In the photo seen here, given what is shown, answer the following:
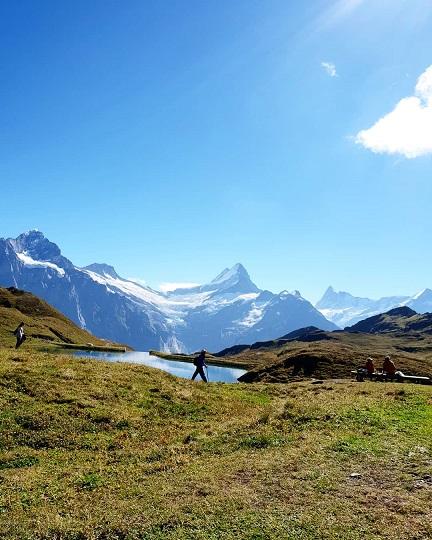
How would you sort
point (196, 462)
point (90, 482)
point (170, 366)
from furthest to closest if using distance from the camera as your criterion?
point (170, 366) < point (196, 462) < point (90, 482)

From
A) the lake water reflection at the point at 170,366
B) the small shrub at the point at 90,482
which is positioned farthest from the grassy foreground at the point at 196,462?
the lake water reflection at the point at 170,366

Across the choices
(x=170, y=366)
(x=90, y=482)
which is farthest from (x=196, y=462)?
(x=170, y=366)

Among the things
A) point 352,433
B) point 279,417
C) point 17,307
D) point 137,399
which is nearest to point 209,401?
point 137,399

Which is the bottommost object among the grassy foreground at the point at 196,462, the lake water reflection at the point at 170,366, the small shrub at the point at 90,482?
the lake water reflection at the point at 170,366

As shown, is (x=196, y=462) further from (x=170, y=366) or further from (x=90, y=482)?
(x=170, y=366)

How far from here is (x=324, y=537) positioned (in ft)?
43.2

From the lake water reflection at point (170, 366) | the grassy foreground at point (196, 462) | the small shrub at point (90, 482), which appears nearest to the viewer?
the grassy foreground at point (196, 462)

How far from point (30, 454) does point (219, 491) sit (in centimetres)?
1042

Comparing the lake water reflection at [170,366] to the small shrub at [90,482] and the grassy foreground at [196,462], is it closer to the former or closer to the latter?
the grassy foreground at [196,462]

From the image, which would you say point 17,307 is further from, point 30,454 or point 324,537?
point 324,537

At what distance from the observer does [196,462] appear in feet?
67.3

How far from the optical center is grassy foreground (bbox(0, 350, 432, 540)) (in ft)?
46.4

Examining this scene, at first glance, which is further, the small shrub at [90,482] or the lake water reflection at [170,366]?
the lake water reflection at [170,366]

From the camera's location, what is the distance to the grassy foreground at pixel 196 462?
14.2 m
